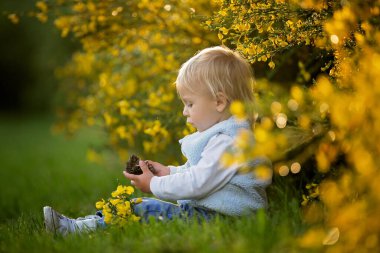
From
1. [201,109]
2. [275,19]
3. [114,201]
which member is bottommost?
[114,201]

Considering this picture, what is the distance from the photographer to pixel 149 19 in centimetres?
423

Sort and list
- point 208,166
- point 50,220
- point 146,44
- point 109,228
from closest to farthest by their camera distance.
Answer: point 208,166 < point 109,228 < point 50,220 < point 146,44

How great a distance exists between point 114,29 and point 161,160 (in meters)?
1.40

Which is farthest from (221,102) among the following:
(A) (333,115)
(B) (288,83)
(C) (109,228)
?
(B) (288,83)

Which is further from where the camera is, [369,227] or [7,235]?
[7,235]

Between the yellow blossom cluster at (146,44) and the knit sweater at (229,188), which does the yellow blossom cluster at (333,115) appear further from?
the yellow blossom cluster at (146,44)

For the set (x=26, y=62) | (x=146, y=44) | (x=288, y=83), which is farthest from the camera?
(x=26, y=62)

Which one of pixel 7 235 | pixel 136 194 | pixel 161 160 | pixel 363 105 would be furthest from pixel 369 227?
pixel 161 160

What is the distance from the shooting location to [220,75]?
2.92m

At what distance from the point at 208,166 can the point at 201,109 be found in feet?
1.07

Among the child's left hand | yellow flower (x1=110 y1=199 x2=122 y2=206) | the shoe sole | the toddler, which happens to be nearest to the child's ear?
the toddler

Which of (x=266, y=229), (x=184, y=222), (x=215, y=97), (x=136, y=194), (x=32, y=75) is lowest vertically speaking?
(x=32, y=75)

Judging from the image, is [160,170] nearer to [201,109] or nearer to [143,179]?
[143,179]

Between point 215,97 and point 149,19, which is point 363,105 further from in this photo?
point 149,19
